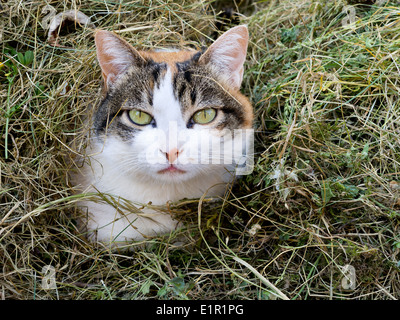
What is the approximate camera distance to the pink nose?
6.72ft

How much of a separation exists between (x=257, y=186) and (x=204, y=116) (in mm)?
552

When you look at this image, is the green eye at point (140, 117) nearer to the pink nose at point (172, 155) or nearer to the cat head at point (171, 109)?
the cat head at point (171, 109)

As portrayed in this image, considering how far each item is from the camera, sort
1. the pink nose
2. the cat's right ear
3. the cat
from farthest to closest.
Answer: the cat's right ear → the cat → the pink nose

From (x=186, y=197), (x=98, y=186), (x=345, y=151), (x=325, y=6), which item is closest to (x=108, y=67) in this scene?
(x=98, y=186)

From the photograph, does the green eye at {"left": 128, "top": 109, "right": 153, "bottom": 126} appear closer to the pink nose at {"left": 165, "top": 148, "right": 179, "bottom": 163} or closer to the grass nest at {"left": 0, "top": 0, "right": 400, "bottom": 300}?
the pink nose at {"left": 165, "top": 148, "right": 179, "bottom": 163}

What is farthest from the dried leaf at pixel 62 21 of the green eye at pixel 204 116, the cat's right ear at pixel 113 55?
the green eye at pixel 204 116

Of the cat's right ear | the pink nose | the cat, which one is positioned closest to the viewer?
the pink nose

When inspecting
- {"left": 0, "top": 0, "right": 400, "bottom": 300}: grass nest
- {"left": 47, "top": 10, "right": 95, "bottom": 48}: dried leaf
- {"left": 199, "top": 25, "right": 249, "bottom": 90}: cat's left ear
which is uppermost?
{"left": 47, "top": 10, "right": 95, "bottom": 48}: dried leaf

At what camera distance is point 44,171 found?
2.45 meters

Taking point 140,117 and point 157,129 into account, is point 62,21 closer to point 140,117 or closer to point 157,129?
point 140,117

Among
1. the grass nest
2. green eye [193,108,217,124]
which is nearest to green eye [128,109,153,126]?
green eye [193,108,217,124]

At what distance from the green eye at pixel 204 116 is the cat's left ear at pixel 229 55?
279mm

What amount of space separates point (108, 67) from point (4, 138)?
0.77 metres

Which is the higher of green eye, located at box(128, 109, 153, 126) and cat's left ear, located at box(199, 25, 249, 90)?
cat's left ear, located at box(199, 25, 249, 90)
